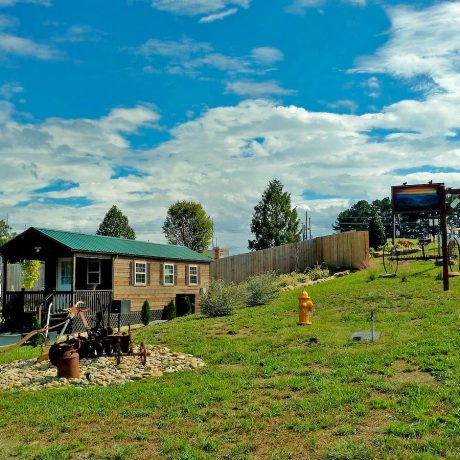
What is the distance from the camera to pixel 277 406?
8.07m

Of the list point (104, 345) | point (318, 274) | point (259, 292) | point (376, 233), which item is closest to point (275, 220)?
point (376, 233)

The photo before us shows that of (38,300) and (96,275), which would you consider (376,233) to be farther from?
(38,300)

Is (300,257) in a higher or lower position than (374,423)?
higher

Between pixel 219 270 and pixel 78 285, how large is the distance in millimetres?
11648

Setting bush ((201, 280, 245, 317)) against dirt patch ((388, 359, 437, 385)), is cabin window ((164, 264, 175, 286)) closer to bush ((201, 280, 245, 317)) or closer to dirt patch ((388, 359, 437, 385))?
bush ((201, 280, 245, 317))

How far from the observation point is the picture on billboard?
64.3 feet

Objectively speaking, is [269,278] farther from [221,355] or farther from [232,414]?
[232,414]

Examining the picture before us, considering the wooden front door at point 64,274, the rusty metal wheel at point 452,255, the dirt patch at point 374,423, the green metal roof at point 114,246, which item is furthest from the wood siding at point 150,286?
the dirt patch at point 374,423

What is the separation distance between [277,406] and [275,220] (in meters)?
40.8

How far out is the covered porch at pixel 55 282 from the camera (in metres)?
22.1

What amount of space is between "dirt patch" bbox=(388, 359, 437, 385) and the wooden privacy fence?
21.2m

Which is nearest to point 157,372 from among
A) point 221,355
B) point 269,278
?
point 221,355

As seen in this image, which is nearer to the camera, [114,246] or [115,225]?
[114,246]

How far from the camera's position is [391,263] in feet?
91.9
